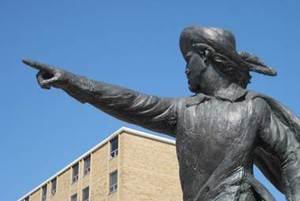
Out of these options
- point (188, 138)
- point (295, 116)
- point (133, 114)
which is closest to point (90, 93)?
point (133, 114)

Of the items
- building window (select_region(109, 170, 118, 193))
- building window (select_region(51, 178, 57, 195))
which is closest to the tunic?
building window (select_region(109, 170, 118, 193))

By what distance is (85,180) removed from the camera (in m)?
51.9

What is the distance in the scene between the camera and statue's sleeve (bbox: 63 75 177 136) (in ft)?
15.6

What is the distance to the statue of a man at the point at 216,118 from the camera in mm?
4617

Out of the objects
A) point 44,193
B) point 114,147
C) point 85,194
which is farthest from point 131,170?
point 44,193

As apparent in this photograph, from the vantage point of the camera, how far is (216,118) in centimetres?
480

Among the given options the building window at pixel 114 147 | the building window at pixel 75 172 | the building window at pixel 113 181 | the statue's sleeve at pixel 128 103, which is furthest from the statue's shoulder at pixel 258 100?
the building window at pixel 75 172

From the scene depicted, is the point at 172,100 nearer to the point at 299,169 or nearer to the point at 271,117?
the point at 271,117

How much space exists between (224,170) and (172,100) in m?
0.73

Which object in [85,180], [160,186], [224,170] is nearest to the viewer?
[224,170]

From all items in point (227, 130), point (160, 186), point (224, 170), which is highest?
point (160, 186)

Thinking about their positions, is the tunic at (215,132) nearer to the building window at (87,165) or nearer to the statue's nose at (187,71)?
the statue's nose at (187,71)

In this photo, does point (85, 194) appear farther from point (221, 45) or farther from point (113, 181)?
point (221, 45)

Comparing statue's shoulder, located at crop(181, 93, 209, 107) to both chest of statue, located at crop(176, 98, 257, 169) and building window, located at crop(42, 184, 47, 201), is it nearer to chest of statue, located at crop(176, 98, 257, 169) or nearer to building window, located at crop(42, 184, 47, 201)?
chest of statue, located at crop(176, 98, 257, 169)
